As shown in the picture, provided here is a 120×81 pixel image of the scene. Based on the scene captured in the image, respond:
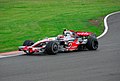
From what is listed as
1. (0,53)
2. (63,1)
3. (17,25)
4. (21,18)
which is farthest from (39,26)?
(63,1)

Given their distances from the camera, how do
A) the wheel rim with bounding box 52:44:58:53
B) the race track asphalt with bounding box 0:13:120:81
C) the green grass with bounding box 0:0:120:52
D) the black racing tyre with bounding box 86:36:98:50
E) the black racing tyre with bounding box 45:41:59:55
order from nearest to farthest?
the race track asphalt with bounding box 0:13:120:81
the black racing tyre with bounding box 45:41:59:55
the wheel rim with bounding box 52:44:58:53
the black racing tyre with bounding box 86:36:98:50
the green grass with bounding box 0:0:120:52

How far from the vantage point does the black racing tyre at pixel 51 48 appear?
1684cm

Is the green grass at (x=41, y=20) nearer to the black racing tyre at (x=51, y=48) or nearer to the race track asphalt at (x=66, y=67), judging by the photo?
the black racing tyre at (x=51, y=48)

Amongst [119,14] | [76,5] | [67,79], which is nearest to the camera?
[67,79]

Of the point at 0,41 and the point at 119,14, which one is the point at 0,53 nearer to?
the point at 0,41

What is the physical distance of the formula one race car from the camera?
55.9 feet

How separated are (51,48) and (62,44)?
1.50 metres

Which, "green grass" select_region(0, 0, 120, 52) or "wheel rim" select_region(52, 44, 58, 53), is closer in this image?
"wheel rim" select_region(52, 44, 58, 53)

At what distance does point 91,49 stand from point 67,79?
753 cm

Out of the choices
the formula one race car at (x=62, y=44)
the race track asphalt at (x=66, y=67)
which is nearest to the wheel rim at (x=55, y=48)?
the formula one race car at (x=62, y=44)

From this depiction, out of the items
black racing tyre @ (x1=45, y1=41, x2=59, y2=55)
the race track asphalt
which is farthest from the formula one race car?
the race track asphalt

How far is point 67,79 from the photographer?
1143cm

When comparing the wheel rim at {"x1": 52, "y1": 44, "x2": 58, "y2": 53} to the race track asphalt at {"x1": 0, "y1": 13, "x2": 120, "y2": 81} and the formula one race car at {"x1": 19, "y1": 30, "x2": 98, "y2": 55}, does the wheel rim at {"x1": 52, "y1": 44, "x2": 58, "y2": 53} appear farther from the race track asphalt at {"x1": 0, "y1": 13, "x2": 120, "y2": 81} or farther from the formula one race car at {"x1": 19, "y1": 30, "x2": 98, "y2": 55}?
the race track asphalt at {"x1": 0, "y1": 13, "x2": 120, "y2": 81}

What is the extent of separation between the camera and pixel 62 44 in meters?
18.2
